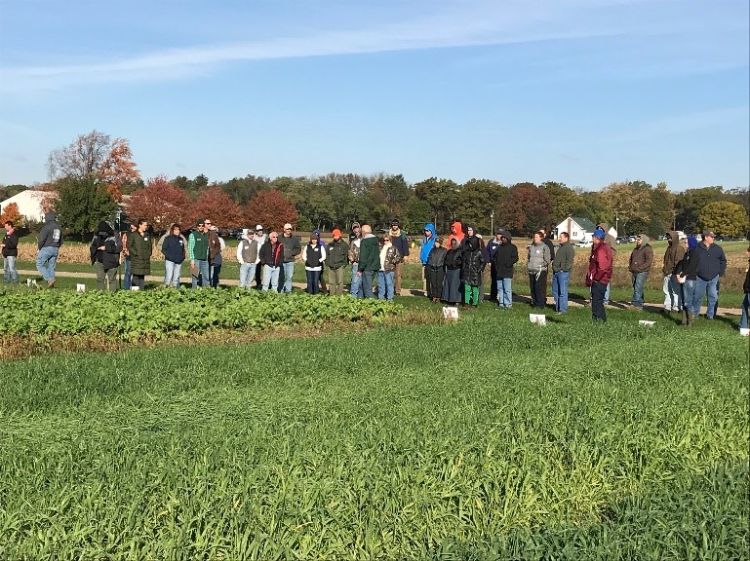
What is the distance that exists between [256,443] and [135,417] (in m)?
1.33

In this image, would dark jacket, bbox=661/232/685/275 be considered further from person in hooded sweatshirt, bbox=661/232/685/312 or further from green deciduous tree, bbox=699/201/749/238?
green deciduous tree, bbox=699/201/749/238

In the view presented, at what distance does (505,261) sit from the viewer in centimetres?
1775

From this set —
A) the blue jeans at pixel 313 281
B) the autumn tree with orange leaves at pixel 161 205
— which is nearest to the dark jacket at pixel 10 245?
the blue jeans at pixel 313 281

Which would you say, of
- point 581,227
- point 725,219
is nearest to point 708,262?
point 581,227

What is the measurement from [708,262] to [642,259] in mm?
2475

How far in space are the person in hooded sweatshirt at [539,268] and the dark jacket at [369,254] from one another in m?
3.38

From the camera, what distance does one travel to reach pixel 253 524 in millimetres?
3977

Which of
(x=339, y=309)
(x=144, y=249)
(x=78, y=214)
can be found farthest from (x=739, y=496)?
(x=78, y=214)

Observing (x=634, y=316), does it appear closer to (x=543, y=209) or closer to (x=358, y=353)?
(x=358, y=353)

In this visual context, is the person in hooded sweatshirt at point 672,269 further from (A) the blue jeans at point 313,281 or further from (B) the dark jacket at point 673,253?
(A) the blue jeans at point 313,281

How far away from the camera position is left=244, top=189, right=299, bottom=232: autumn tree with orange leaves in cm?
8100

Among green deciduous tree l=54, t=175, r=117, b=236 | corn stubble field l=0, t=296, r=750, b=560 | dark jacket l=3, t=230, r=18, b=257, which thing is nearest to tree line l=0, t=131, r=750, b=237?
green deciduous tree l=54, t=175, r=117, b=236

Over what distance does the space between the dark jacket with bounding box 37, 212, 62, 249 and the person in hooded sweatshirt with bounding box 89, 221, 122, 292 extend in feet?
2.89

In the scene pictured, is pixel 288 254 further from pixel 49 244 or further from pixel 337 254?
pixel 49 244
